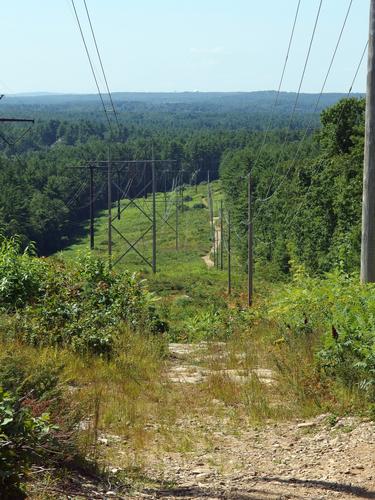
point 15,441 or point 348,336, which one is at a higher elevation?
point 15,441

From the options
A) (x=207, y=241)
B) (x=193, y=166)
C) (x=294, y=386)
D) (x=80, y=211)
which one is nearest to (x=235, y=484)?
(x=294, y=386)

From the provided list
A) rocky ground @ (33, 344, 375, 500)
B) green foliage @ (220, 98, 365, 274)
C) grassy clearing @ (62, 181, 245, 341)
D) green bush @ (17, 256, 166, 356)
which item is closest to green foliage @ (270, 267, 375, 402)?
rocky ground @ (33, 344, 375, 500)

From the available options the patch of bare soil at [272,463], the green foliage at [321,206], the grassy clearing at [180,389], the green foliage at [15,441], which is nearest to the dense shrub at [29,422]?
the green foliage at [15,441]

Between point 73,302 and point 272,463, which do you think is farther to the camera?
point 73,302

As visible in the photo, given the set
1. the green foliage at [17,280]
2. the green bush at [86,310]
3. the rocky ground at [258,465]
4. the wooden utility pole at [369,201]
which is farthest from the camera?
the green foliage at [17,280]

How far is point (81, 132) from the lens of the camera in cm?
19138

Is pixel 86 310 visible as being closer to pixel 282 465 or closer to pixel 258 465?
pixel 258 465

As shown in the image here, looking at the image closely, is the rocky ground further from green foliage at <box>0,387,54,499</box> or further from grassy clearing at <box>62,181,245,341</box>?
grassy clearing at <box>62,181,245,341</box>

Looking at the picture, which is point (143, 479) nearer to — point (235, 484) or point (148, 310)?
point (235, 484)

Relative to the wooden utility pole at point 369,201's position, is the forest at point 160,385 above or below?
below

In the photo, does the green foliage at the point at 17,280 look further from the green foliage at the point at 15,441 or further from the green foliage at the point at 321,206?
the green foliage at the point at 321,206

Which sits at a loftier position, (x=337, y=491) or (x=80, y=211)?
(x=337, y=491)

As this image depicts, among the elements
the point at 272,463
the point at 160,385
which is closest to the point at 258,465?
the point at 272,463

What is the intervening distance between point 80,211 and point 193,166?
59.8 metres
